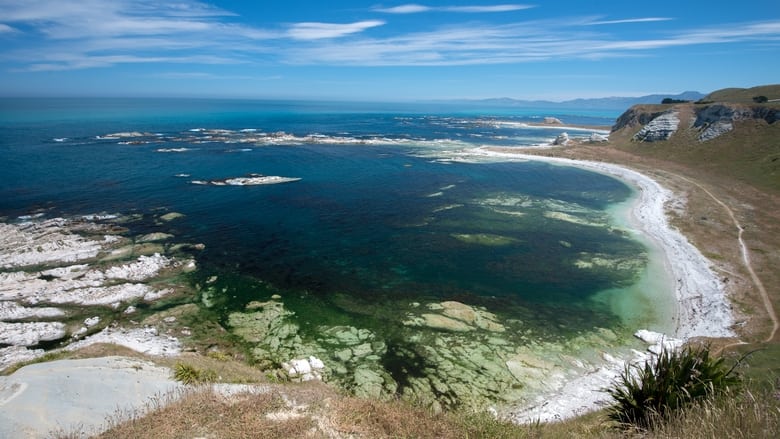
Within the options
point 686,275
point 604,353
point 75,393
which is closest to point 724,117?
point 686,275

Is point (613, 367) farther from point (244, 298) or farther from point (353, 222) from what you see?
point (353, 222)

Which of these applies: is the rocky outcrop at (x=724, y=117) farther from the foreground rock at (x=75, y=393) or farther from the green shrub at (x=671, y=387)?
the foreground rock at (x=75, y=393)

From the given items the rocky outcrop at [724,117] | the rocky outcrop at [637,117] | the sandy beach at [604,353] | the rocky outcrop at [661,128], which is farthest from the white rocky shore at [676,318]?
the rocky outcrop at [637,117]

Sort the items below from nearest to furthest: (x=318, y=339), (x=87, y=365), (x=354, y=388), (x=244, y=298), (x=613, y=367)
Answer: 1. (x=87, y=365)
2. (x=354, y=388)
3. (x=613, y=367)
4. (x=318, y=339)
5. (x=244, y=298)

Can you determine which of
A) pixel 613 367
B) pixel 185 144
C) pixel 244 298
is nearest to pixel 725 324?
pixel 613 367

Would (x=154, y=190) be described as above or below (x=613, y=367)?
above

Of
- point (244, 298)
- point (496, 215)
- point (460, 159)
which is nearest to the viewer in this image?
point (244, 298)

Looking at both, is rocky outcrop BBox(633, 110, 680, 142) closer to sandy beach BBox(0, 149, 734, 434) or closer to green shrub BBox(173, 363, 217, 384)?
sandy beach BBox(0, 149, 734, 434)
